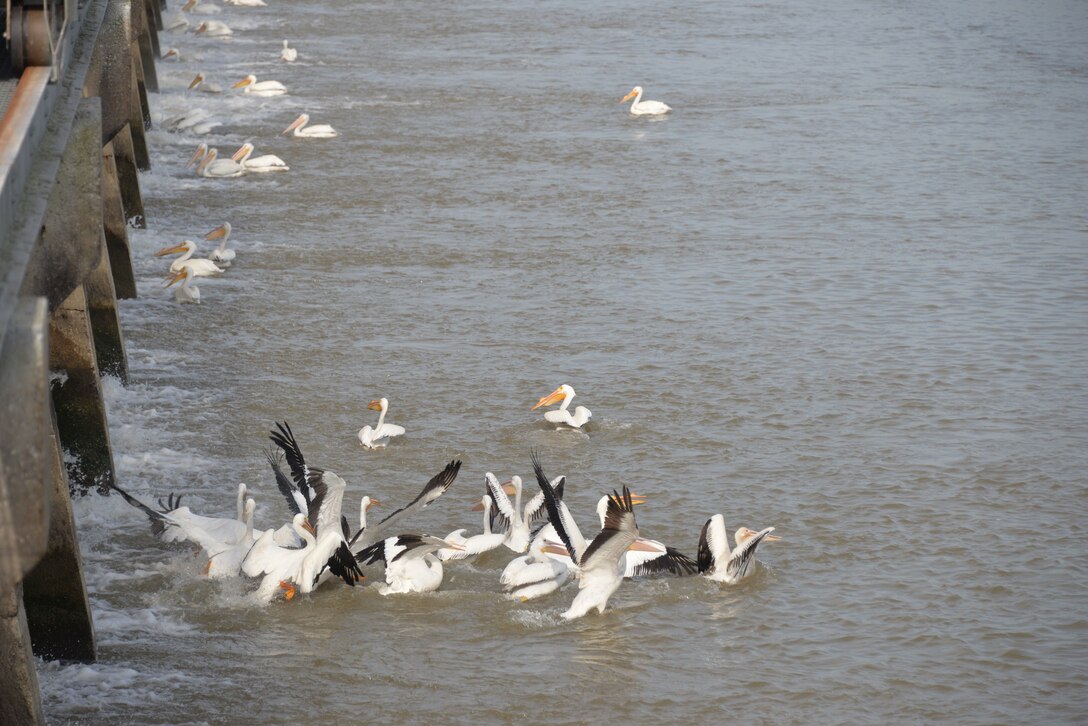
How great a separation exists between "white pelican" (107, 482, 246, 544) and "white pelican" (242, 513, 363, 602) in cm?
32

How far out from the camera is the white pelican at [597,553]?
8.59 metres

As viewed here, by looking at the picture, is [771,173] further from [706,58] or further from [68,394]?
[68,394]

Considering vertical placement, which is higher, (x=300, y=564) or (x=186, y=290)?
(x=300, y=564)

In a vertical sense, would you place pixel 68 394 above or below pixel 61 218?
below

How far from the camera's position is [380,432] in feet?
36.6

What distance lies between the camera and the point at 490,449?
1135cm

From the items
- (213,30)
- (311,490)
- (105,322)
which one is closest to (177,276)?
(105,322)

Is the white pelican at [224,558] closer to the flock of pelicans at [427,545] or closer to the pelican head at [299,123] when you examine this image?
the flock of pelicans at [427,545]

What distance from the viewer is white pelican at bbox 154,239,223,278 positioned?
14.5 m

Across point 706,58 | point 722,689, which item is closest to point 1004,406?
point 722,689

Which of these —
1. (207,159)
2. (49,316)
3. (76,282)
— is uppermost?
(76,282)

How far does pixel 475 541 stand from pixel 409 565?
1.81 ft

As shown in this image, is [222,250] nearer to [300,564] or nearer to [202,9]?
[300,564]

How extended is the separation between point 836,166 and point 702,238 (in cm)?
402
